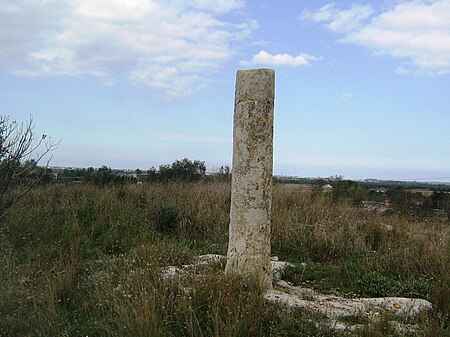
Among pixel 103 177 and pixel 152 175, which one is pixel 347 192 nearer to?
pixel 152 175

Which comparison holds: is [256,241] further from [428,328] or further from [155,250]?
[428,328]

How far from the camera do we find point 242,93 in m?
5.48

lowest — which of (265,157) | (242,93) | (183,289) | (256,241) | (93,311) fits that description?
(93,311)

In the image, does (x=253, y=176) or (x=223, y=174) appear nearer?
(x=253, y=176)

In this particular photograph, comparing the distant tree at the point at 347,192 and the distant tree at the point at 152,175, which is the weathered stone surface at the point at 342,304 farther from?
the distant tree at the point at 152,175

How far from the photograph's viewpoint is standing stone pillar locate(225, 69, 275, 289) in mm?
5348

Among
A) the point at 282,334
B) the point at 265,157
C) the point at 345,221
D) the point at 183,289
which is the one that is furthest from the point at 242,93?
the point at 345,221

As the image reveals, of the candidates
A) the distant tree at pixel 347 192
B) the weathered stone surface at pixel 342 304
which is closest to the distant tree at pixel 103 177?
the distant tree at pixel 347 192

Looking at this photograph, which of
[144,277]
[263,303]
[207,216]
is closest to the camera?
[263,303]

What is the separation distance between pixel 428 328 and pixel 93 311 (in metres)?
3.42

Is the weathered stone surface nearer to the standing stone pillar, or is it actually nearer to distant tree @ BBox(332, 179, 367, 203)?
the standing stone pillar

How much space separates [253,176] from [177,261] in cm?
218

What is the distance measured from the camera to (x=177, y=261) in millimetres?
6645

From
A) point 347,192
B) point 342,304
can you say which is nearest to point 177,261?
point 342,304
